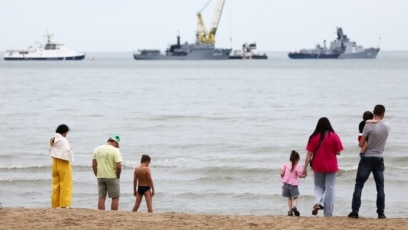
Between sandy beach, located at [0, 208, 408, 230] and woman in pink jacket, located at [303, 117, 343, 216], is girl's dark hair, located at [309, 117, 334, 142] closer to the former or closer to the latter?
woman in pink jacket, located at [303, 117, 343, 216]

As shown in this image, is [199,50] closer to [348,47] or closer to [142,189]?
[348,47]

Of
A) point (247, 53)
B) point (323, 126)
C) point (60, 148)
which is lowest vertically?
point (247, 53)

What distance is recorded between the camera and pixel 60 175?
468 inches

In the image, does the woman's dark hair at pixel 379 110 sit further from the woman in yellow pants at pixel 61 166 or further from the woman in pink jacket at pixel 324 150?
the woman in yellow pants at pixel 61 166

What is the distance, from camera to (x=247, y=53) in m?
195

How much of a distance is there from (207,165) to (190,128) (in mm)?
13439

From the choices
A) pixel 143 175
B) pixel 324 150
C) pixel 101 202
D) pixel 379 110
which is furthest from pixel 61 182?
pixel 379 110

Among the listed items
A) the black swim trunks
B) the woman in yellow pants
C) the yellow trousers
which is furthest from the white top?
the black swim trunks

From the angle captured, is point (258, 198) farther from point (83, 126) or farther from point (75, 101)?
point (75, 101)

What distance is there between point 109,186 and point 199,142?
18.4 metres

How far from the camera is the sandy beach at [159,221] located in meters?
Result: 10.6

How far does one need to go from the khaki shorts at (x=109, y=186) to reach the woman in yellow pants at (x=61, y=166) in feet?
1.42

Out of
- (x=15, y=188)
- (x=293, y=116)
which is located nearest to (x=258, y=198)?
(x=15, y=188)

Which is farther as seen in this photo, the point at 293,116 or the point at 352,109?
the point at 352,109
